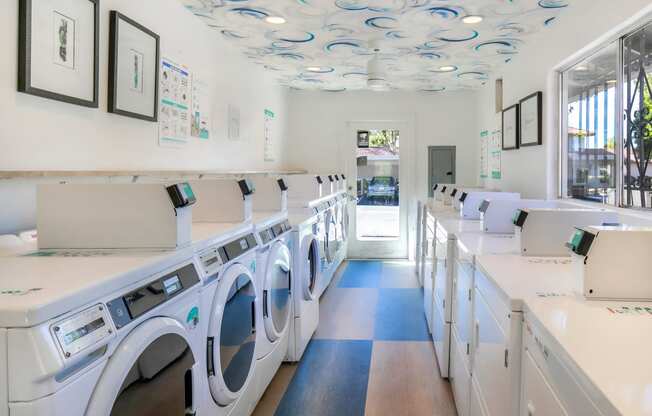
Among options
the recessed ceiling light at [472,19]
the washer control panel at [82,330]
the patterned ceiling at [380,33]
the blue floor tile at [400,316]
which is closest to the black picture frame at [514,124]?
the patterned ceiling at [380,33]

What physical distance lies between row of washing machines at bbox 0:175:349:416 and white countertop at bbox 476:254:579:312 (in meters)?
0.95

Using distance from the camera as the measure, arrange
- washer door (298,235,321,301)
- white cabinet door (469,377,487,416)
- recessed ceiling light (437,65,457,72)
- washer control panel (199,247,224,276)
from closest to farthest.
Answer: washer control panel (199,247,224,276) → white cabinet door (469,377,487,416) → washer door (298,235,321,301) → recessed ceiling light (437,65,457,72)

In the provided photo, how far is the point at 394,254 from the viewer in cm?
699

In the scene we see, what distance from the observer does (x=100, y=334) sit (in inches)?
41.7

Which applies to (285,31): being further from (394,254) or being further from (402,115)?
(394,254)

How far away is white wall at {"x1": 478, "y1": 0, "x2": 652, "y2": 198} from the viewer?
279 cm

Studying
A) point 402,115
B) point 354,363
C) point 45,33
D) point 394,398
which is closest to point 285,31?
point 45,33

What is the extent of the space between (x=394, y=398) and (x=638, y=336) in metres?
1.80

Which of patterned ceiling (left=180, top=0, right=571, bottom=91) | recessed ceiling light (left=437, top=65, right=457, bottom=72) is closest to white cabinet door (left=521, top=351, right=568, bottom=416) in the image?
patterned ceiling (left=180, top=0, right=571, bottom=91)

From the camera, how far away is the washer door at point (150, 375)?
109 cm

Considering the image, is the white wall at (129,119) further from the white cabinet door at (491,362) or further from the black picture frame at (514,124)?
the black picture frame at (514,124)

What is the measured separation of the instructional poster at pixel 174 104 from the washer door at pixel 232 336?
4.45 ft

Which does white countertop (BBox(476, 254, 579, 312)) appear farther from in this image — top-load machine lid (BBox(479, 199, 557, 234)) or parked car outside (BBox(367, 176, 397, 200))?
parked car outside (BBox(367, 176, 397, 200))

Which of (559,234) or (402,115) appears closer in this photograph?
(559,234)
